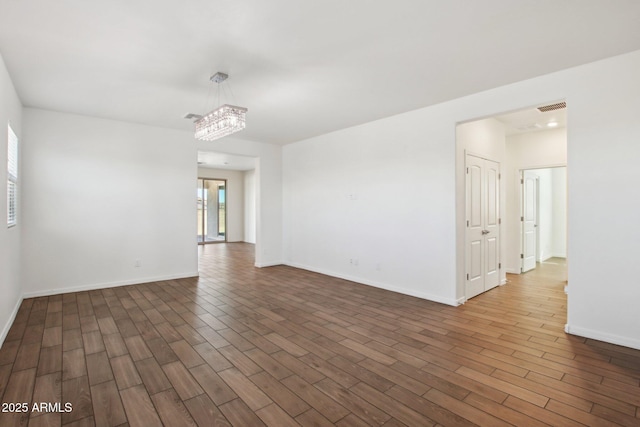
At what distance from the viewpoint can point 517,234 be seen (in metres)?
6.15

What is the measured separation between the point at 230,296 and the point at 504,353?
339 centimetres

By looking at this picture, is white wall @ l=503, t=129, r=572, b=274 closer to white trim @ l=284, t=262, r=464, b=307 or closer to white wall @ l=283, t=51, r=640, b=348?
white wall @ l=283, t=51, r=640, b=348

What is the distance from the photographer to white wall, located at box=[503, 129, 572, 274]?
5.69m

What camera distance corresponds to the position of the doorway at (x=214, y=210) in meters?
11.2

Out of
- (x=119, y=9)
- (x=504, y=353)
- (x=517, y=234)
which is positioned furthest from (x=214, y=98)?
(x=517, y=234)

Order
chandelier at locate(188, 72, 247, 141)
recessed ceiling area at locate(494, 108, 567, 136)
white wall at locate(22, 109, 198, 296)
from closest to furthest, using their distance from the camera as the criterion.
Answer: chandelier at locate(188, 72, 247, 141)
white wall at locate(22, 109, 198, 296)
recessed ceiling area at locate(494, 108, 567, 136)

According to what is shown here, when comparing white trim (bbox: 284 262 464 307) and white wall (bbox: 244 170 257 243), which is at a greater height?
white wall (bbox: 244 170 257 243)

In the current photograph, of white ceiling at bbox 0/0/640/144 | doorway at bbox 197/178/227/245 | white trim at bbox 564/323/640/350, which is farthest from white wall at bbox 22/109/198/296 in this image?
doorway at bbox 197/178/227/245

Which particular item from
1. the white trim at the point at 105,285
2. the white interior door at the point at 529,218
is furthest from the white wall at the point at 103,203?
the white interior door at the point at 529,218

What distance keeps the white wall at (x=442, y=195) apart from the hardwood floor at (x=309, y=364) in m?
0.51

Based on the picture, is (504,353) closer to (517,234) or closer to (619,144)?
(619,144)

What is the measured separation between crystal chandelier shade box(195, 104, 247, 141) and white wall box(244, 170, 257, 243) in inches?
306

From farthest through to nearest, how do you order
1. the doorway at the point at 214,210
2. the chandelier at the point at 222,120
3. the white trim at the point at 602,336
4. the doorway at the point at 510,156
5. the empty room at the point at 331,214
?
the doorway at the point at 214,210, the doorway at the point at 510,156, the chandelier at the point at 222,120, the white trim at the point at 602,336, the empty room at the point at 331,214

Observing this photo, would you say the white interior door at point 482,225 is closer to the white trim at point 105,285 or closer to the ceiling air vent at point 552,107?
→ the ceiling air vent at point 552,107
